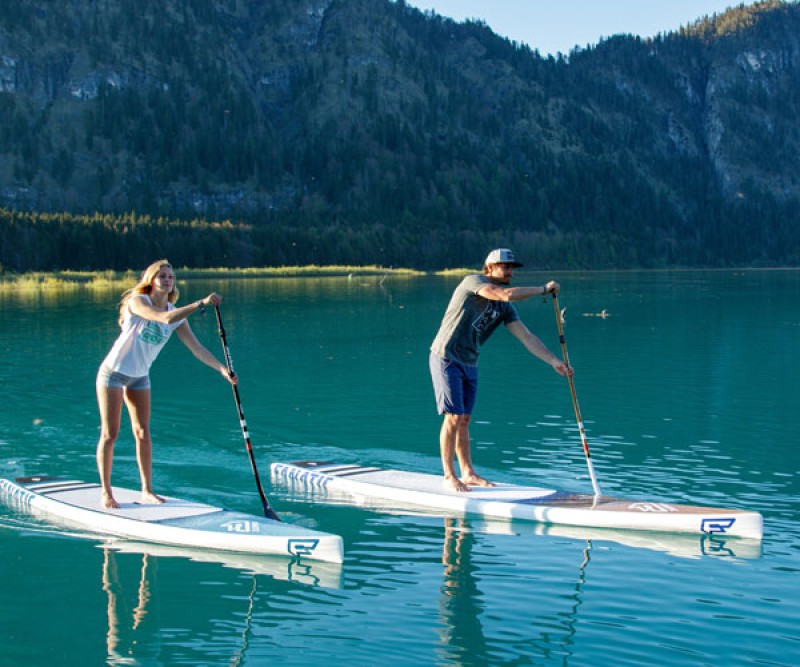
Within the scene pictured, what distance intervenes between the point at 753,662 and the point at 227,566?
249 inches

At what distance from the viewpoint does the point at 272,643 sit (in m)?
11.5

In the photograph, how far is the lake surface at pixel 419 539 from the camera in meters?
11.5

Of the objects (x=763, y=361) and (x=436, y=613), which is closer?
(x=436, y=613)

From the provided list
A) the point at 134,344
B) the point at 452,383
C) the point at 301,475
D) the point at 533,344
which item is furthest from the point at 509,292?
the point at 301,475

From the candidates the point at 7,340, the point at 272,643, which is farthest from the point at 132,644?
the point at 7,340

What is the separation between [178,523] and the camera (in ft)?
48.2

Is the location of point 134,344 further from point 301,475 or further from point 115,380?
point 301,475

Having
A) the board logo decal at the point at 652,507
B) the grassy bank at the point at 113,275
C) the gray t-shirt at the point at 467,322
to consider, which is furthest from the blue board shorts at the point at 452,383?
the grassy bank at the point at 113,275

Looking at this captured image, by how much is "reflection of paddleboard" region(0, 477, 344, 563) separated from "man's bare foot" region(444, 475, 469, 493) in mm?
2988

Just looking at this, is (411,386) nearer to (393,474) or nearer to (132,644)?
(393,474)

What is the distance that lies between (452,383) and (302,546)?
3.62m

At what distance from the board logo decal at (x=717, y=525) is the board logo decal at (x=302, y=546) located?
17.0 ft

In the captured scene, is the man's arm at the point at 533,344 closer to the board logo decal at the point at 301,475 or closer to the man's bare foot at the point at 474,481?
the man's bare foot at the point at 474,481

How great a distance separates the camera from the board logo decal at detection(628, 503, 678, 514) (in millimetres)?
15211
